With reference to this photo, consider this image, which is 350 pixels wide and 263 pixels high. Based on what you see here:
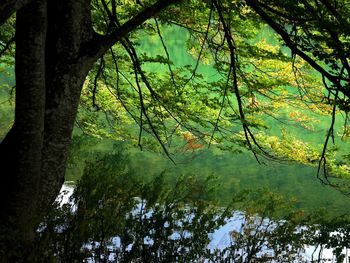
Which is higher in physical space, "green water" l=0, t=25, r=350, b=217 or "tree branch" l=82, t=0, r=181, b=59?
"green water" l=0, t=25, r=350, b=217

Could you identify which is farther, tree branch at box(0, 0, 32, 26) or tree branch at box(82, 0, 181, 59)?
tree branch at box(82, 0, 181, 59)

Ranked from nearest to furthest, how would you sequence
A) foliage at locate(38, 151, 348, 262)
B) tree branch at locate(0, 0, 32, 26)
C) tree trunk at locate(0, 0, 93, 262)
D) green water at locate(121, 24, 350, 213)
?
tree branch at locate(0, 0, 32, 26) < tree trunk at locate(0, 0, 93, 262) < foliage at locate(38, 151, 348, 262) < green water at locate(121, 24, 350, 213)

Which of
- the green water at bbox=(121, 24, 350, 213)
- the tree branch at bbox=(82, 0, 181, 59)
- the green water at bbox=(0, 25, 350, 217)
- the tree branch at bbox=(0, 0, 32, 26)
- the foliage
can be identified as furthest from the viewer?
the green water at bbox=(121, 24, 350, 213)

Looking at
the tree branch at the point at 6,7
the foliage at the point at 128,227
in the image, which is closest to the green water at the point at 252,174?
the foliage at the point at 128,227

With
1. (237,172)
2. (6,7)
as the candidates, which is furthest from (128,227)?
(237,172)

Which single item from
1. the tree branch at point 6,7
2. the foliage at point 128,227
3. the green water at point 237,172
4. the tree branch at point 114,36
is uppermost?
the green water at point 237,172

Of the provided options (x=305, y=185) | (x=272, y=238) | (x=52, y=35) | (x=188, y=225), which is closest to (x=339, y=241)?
(x=272, y=238)

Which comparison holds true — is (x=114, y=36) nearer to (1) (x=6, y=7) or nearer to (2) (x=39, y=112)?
(2) (x=39, y=112)

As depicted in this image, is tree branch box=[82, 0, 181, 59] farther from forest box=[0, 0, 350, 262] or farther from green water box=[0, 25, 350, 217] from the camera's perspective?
green water box=[0, 25, 350, 217]

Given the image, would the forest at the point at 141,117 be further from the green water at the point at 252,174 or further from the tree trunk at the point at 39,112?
the green water at the point at 252,174

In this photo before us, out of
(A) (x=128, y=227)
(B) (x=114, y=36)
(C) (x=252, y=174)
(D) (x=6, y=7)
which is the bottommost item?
(A) (x=128, y=227)

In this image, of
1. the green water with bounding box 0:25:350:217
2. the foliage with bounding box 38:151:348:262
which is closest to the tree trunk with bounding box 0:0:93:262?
the foliage with bounding box 38:151:348:262

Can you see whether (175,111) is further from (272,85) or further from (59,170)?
(59,170)

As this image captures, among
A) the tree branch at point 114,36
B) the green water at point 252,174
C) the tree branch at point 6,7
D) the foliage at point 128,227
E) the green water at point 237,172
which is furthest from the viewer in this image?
the green water at point 252,174
